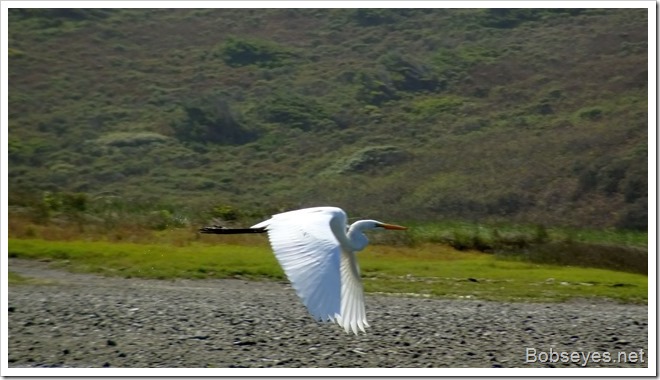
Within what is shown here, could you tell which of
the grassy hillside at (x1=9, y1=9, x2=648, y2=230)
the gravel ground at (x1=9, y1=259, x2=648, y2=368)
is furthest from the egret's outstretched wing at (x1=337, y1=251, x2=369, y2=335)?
the grassy hillside at (x1=9, y1=9, x2=648, y2=230)

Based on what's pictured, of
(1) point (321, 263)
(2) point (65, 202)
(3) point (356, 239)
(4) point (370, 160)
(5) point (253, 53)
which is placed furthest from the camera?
(5) point (253, 53)

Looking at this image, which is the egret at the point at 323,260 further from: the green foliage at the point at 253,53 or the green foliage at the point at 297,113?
the green foliage at the point at 253,53

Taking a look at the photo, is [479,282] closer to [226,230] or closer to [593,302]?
[593,302]

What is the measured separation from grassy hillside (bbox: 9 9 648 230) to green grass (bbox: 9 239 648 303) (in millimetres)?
3162

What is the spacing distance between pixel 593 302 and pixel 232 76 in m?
22.8

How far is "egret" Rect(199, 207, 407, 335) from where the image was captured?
623 centimetres

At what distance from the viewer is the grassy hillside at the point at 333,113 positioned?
25734mm

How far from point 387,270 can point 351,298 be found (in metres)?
8.89

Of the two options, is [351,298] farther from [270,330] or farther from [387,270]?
→ [387,270]

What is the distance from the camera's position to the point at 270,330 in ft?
36.2

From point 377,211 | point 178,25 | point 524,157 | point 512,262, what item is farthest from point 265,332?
point 178,25

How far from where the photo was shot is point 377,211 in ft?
79.5

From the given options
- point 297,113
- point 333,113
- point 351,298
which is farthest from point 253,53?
point 351,298

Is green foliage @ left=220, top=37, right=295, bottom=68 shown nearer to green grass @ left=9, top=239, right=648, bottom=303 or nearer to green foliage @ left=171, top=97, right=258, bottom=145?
green foliage @ left=171, top=97, right=258, bottom=145
